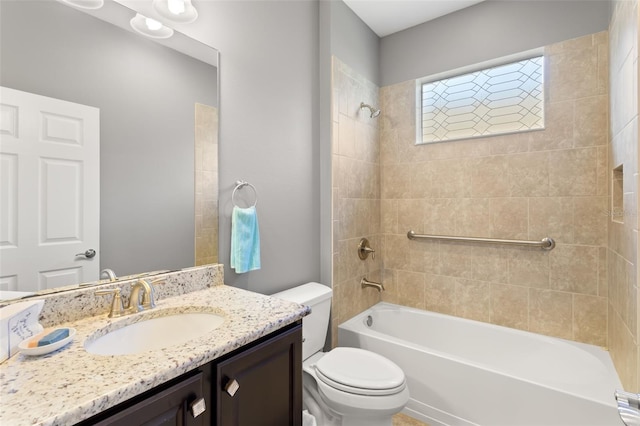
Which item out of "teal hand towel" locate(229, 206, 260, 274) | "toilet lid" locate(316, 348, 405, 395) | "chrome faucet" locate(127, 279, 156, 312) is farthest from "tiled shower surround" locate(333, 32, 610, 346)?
"chrome faucet" locate(127, 279, 156, 312)

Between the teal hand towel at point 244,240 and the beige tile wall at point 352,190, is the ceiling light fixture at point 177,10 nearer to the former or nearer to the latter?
the teal hand towel at point 244,240

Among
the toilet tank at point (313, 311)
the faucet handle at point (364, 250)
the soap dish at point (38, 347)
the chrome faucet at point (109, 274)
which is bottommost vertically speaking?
the toilet tank at point (313, 311)

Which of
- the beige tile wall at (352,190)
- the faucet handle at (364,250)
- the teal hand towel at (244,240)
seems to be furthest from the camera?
the faucet handle at (364,250)

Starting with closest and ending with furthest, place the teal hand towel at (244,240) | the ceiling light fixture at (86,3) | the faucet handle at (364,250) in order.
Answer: the ceiling light fixture at (86,3) → the teal hand towel at (244,240) → the faucet handle at (364,250)

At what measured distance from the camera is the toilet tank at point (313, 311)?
173 cm

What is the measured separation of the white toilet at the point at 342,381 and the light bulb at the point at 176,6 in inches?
58.1

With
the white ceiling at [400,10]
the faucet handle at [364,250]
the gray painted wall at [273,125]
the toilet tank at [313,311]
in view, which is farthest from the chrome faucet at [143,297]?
the white ceiling at [400,10]

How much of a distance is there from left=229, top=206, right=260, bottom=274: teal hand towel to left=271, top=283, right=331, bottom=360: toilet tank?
311 mm

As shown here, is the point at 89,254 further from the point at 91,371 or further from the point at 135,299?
the point at 91,371

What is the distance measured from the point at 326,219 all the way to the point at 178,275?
105 cm

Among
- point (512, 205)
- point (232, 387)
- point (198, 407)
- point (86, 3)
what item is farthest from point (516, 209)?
point (86, 3)

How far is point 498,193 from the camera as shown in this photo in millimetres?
2141

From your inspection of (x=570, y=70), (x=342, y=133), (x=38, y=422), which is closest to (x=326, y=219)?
(x=342, y=133)

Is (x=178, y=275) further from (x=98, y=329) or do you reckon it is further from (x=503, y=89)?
(x=503, y=89)
